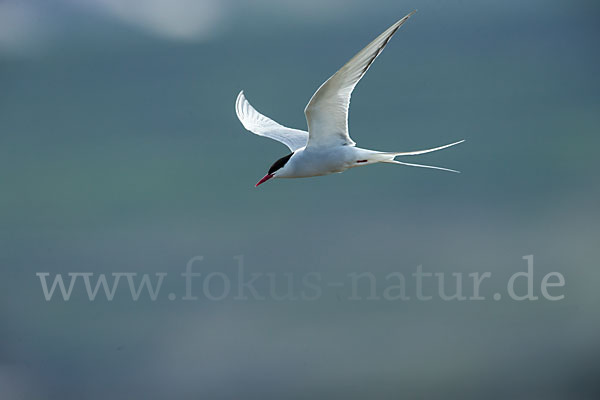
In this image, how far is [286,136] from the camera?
9.66 ft

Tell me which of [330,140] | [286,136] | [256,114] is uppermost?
[256,114]

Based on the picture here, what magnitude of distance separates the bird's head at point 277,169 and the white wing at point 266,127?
0.27 metres

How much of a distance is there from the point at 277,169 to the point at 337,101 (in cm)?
40

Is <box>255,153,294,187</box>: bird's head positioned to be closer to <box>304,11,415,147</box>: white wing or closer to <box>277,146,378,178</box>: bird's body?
<box>277,146,378,178</box>: bird's body

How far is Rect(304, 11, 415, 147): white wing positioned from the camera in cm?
205

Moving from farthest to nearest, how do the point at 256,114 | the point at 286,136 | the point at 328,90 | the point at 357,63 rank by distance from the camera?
the point at 256,114, the point at 286,136, the point at 328,90, the point at 357,63

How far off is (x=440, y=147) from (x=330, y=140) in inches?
19.9

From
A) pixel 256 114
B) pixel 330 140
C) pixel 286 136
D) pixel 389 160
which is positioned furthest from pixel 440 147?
pixel 256 114

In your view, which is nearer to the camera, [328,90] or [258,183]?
[328,90]

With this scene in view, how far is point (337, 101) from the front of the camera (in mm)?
2312

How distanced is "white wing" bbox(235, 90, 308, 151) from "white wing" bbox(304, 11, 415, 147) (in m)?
0.41

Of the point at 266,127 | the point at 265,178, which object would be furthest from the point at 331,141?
the point at 266,127

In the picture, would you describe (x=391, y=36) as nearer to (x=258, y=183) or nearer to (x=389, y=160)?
(x=389, y=160)

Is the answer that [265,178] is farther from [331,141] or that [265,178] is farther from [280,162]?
[331,141]
